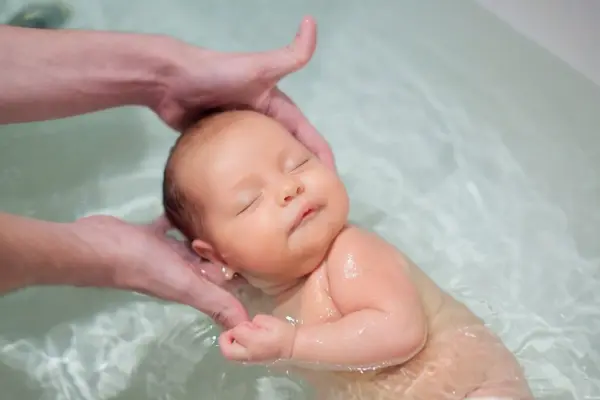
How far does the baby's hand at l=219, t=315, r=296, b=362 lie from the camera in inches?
37.5

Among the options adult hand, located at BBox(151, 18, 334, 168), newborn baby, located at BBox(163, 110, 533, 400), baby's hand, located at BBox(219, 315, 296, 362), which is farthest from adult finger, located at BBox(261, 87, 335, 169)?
baby's hand, located at BBox(219, 315, 296, 362)

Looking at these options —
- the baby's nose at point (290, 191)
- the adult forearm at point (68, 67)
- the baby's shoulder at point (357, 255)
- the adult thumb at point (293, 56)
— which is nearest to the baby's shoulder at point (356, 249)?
the baby's shoulder at point (357, 255)

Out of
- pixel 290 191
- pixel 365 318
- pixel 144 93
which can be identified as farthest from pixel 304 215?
pixel 144 93

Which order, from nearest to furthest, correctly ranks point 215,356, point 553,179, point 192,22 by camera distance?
point 215,356, point 553,179, point 192,22

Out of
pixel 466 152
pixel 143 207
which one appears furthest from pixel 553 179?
pixel 143 207

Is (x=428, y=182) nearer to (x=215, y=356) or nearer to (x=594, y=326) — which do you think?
(x=594, y=326)

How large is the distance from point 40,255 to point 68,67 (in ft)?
1.12

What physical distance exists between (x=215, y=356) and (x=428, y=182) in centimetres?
55

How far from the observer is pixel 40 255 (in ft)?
3.09

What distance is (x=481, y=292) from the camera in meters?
1.34

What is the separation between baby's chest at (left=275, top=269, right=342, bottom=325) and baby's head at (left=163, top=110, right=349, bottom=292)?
23 mm

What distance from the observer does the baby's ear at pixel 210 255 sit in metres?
1.05

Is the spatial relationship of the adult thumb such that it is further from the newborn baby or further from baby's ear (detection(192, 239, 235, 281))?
baby's ear (detection(192, 239, 235, 281))

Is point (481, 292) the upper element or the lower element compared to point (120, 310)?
upper
